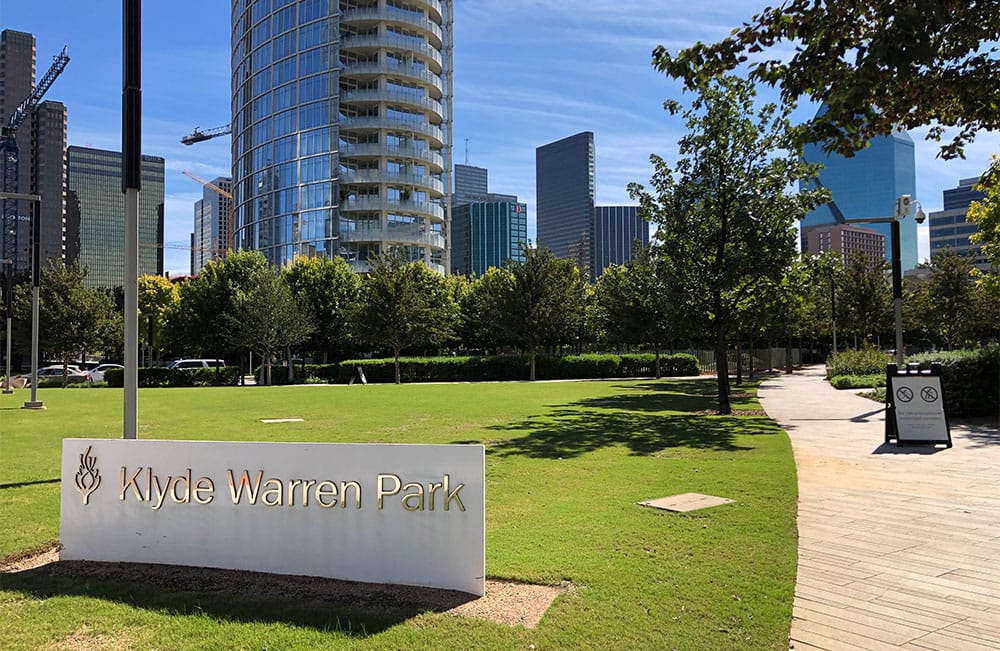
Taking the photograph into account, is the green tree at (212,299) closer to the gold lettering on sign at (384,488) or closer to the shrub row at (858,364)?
the shrub row at (858,364)

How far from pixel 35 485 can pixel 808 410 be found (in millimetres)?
18975

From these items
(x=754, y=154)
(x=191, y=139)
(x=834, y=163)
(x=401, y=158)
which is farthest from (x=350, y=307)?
(x=191, y=139)

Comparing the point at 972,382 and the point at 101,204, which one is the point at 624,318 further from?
the point at 101,204

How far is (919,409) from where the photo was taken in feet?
43.5

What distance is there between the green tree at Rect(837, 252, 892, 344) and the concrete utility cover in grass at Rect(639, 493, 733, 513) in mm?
49552

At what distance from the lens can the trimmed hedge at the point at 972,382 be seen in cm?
1769

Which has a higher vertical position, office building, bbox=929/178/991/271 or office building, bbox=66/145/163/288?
office building, bbox=929/178/991/271

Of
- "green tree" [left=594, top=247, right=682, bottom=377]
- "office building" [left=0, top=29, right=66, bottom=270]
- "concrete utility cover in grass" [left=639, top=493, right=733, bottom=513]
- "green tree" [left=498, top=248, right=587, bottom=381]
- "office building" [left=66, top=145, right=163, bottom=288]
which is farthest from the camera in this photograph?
"office building" [left=66, top=145, right=163, bottom=288]

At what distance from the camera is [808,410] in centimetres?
2072

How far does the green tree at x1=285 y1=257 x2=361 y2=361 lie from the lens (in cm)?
5562

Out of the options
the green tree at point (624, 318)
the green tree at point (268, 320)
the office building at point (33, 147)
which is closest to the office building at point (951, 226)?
the green tree at point (624, 318)

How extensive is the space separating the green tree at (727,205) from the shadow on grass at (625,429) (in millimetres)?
2352

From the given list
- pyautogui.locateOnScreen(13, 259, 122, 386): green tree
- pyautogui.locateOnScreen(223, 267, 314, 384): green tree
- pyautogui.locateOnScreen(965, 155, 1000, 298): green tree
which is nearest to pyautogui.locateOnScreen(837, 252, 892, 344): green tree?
pyautogui.locateOnScreen(965, 155, 1000, 298): green tree

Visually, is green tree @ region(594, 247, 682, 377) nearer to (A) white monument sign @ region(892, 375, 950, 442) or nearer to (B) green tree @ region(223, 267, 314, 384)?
(B) green tree @ region(223, 267, 314, 384)
